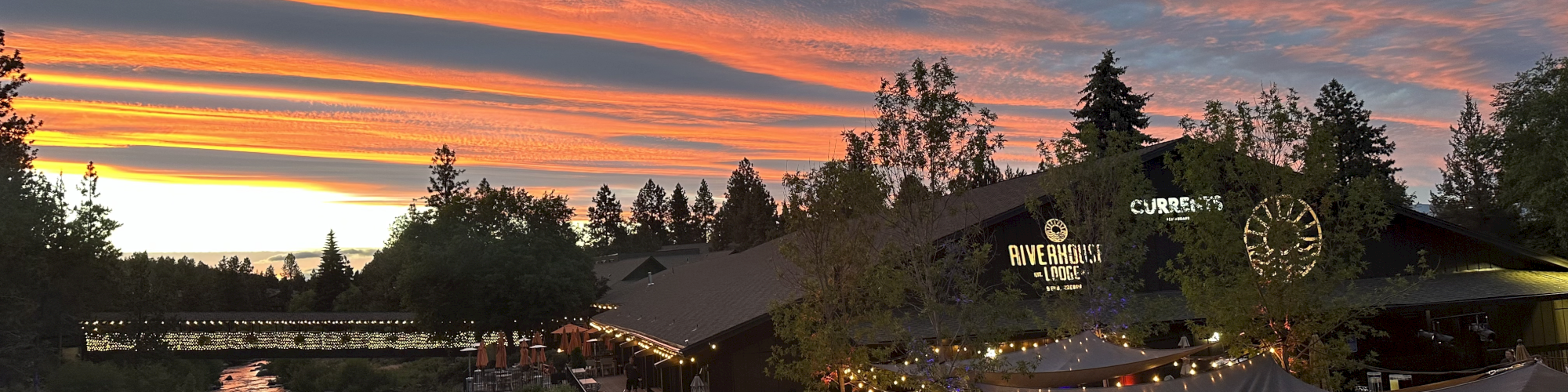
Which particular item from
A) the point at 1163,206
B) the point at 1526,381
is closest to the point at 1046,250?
the point at 1163,206

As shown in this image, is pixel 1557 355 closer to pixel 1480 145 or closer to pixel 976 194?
pixel 1480 145

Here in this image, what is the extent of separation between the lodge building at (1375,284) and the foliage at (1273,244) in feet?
17.2

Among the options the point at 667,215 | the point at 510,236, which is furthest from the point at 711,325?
the point at 667,215

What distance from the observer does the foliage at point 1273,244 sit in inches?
709

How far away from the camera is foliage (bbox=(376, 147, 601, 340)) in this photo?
52594 mm

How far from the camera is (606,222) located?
481 ft

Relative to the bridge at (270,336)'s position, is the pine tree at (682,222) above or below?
above

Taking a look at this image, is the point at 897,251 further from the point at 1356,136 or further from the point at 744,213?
the point at 744,213

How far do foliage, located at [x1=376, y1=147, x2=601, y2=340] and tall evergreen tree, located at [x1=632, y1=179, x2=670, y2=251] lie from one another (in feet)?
289

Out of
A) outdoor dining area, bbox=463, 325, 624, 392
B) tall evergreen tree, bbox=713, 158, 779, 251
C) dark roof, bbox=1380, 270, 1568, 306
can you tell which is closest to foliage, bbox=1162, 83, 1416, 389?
dark roof, bbox=1380, 270, 1568, 306

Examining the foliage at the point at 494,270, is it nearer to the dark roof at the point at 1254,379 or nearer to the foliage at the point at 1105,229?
the foliage at the point at 1105,229

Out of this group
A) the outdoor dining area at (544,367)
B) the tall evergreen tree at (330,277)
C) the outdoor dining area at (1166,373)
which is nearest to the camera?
the outdoor dining area at (1166,373)

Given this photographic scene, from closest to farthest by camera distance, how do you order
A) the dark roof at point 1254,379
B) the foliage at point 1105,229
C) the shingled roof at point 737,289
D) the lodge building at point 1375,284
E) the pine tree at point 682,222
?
the dark roof at point 1254,379 < the shingled roof at point 737,289 < the foliage at point 1105,229 < the lodge building at point 1375,284 < the pine tree at point 682,222

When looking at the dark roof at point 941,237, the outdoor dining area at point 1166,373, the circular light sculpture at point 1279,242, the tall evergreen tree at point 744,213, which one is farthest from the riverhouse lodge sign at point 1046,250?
the tall evergreen tree at point 744,213
